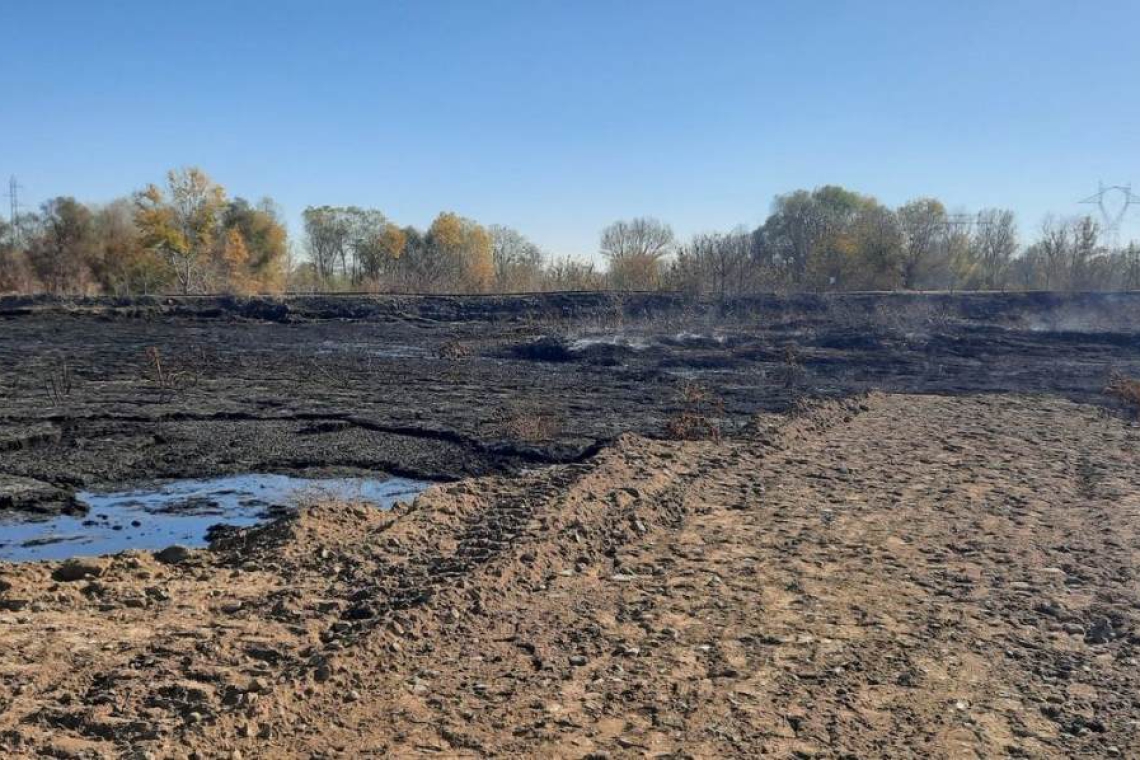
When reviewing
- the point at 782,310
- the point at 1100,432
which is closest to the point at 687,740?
the point at 1100,432

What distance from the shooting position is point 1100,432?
1297 centimetres

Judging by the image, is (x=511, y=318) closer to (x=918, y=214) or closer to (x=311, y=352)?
(x=311, y=352)

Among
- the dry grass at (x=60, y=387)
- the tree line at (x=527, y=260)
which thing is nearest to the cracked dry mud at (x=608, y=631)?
the dry grass at (x=60, y=387)

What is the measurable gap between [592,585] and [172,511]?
196 inches

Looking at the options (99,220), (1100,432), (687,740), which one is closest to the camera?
(687,740)

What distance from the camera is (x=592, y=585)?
6.28m

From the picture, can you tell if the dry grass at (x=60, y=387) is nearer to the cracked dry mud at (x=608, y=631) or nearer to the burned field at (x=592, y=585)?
the burned field at (x=592, y=585)

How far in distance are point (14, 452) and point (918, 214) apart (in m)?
52.8

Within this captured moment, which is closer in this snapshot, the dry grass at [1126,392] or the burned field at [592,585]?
the burned field at [592,585]

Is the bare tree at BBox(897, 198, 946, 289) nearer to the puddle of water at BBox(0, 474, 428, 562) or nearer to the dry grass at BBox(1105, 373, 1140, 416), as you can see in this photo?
the dry grass at BBox(1105, 373, 1140, 416)

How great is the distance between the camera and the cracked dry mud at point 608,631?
163 inches

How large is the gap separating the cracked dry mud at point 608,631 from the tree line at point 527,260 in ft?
100

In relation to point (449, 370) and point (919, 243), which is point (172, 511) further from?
point (919, 243)

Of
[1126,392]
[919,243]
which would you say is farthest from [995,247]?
[1126,392]
